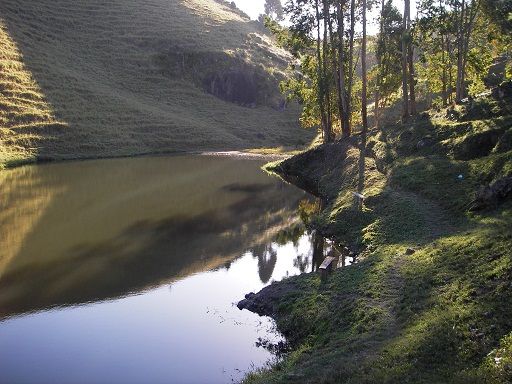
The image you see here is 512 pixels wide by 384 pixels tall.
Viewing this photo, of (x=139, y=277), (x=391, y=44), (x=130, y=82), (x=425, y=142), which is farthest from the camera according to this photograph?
(x=130, y=82)

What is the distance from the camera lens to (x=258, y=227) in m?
31.1

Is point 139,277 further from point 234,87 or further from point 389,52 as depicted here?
point 234,87

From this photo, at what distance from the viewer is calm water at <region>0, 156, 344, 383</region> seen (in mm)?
14344

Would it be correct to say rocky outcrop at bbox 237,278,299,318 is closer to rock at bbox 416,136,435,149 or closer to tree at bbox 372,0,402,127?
rock at bbox 416,136,435,149

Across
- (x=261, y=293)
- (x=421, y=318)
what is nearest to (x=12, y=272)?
(x=261, y=293)

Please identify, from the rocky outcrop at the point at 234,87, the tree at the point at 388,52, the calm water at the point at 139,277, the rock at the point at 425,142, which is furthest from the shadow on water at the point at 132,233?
the rocky outcrop at the point at 234,87

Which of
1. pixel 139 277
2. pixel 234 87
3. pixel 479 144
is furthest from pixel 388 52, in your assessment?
pixel 234 87

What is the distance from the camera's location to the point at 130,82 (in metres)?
112

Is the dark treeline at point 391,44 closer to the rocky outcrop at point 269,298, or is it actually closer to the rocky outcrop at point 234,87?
the rocky outcrop at point 269,298

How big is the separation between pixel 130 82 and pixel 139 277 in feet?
318

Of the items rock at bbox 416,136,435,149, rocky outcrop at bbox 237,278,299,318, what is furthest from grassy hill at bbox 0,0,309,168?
rocky outcrop at bbox 237,278,299,318

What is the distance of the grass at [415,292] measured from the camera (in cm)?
1067

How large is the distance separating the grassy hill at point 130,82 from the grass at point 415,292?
55.4 meters

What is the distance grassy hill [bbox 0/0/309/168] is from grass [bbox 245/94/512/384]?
55389 millimetres
